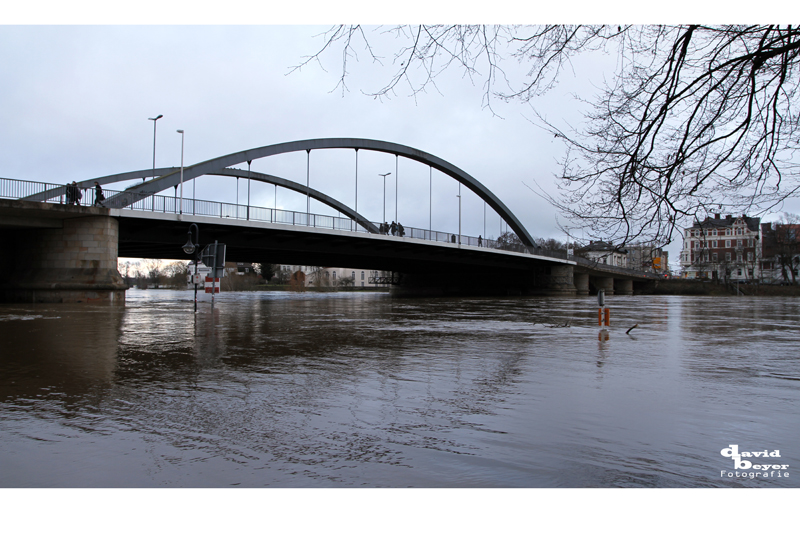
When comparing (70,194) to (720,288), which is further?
(720,288)

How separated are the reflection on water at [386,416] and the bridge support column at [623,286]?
79.9 metres

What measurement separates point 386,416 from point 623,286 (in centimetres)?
8800

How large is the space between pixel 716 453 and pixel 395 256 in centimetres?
3835

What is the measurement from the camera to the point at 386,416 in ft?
14.3

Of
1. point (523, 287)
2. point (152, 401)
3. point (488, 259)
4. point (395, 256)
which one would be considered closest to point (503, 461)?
point (152, 401)

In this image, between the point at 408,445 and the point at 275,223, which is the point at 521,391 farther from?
the point at 275,223

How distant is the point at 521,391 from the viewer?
541 cm

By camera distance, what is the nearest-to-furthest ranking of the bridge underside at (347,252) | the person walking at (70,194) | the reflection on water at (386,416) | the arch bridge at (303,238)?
the reflection on water at (386,416) < the person walking at (70,194) < the arch bridge at (303,238) < the bridge underside at (347,252)

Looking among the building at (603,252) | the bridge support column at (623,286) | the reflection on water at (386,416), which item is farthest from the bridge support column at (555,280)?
the building at (603,252)

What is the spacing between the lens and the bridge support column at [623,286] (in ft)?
272

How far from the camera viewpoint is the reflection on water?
3096mm

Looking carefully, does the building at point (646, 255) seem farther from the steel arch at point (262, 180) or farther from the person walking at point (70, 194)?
the steel arch at point (262, 180)

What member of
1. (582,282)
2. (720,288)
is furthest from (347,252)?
(720,288)

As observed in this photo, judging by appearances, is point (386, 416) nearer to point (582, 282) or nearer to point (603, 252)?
point (603, 252)
